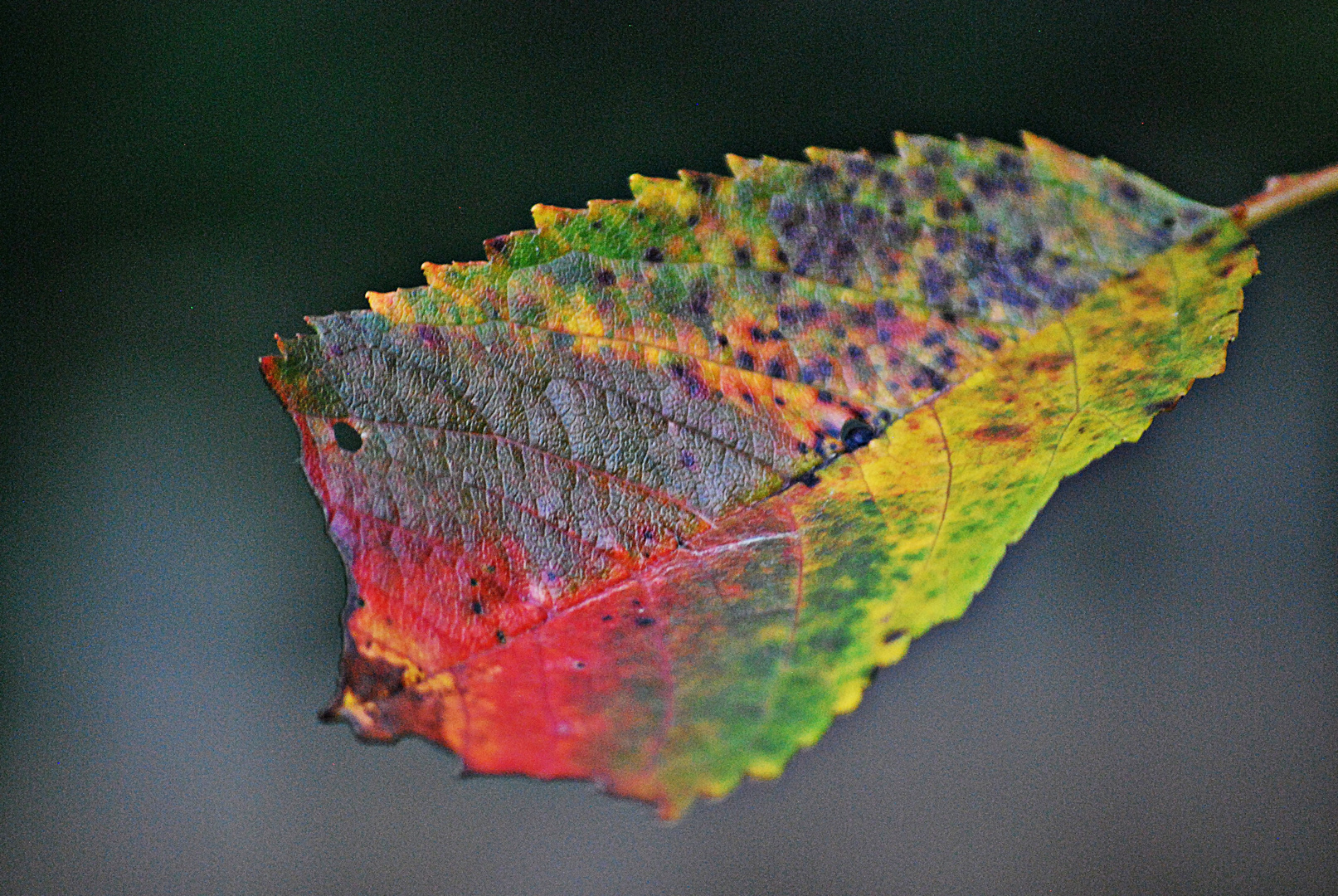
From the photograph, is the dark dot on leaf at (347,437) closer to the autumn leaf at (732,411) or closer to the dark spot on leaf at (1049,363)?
the autumn leaf at (732,411)

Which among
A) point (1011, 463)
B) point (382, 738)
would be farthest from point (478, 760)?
point (1011, 463)

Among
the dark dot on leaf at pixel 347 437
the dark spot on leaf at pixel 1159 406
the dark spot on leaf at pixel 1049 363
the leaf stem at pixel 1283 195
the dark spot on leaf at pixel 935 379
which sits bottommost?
the dark spot on leaf at pixel 1159 406

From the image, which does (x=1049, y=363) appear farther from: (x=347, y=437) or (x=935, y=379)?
(x=347, y=437)

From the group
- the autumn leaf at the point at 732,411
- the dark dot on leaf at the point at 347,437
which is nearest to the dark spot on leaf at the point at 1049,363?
the autumn leaf at the point at 732,411

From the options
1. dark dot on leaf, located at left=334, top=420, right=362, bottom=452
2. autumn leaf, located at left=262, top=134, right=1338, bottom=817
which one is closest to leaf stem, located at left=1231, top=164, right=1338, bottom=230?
autumn leaf, located at left=262, top=134, right=1338, bottom=817

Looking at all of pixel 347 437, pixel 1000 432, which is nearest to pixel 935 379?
pixel 1000 432

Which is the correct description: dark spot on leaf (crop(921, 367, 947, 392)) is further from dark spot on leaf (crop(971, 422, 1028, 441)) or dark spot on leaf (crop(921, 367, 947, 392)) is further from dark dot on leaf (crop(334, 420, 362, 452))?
dark dot on leaf (crop(334, 420, 362, 452))
